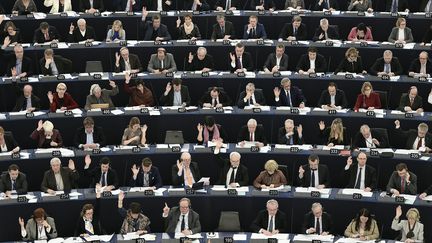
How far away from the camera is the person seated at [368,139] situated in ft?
53.2

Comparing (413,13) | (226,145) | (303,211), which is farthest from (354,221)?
(413,13)

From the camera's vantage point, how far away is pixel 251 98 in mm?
17531

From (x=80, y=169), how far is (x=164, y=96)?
2453 mm

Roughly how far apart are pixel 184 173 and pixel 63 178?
1920 mm

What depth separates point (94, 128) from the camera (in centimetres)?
1656

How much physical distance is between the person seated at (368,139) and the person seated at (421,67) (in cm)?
210

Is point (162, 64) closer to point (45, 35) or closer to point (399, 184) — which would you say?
point (45, 35)

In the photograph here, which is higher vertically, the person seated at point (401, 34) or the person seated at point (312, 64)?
the person seated at point (401, 34)

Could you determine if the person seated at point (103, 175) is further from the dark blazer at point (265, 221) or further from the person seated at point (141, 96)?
the dark blazer at point (265, 221)

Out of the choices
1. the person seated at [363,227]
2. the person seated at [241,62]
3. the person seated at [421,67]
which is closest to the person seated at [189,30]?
the person seated at [241,62]

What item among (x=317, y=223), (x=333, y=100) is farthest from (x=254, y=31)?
(x=317, y=223)

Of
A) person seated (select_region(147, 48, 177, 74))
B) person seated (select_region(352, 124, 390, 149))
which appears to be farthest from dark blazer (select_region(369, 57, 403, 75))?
person seated (select_region(147, 48, 177, 74))

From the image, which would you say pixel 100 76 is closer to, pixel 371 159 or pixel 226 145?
pixel 226 145

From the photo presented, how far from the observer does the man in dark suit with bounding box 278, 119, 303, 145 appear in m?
16.4
